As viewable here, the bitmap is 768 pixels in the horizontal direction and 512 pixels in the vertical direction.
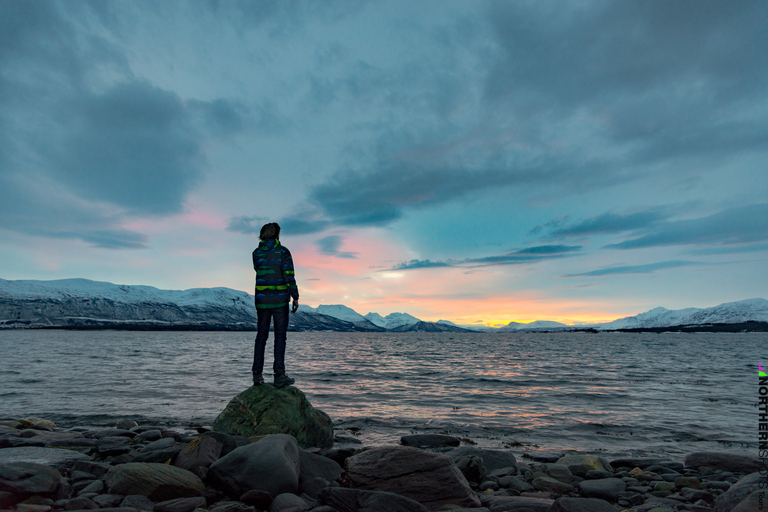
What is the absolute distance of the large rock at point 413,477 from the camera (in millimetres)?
6367

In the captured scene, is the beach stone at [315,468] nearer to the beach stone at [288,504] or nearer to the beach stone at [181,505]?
the beach stone at [288,504]

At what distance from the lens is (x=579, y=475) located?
29.5 ft

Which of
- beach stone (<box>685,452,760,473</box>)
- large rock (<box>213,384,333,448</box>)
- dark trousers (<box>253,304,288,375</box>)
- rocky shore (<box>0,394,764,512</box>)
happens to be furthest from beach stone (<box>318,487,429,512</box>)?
beach stone (<box>685,452,760,473</box>)

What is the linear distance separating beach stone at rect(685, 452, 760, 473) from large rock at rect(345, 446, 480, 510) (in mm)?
7262

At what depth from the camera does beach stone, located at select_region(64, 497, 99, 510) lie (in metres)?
5.21

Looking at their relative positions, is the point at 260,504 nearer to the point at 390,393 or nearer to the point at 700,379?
the point at 390,393

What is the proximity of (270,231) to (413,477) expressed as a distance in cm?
647

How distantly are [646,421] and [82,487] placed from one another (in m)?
17.6

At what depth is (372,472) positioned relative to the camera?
657 cm

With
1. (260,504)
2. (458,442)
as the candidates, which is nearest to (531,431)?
(458,442)

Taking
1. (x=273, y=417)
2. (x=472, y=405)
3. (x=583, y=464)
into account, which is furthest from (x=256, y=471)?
(x=472, y=405)

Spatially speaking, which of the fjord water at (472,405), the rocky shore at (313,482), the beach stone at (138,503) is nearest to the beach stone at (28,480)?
the rocky shore at (313,482)

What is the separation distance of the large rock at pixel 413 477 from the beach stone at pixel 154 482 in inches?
97.0

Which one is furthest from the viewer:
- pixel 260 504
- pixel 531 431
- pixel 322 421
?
pixel 531 431
